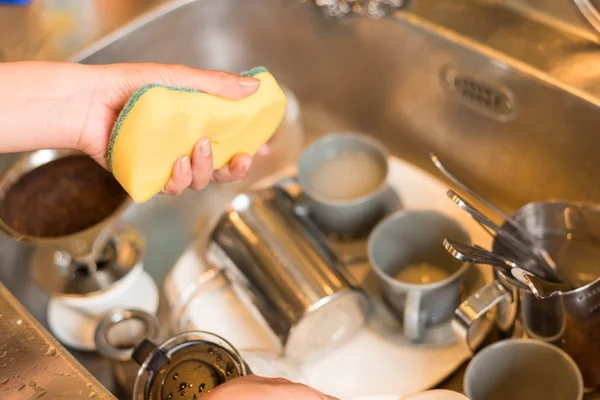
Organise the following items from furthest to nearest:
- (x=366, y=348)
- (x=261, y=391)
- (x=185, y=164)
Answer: (x=366, y=348)
(x=185, y=164)
(x=261, y=391)

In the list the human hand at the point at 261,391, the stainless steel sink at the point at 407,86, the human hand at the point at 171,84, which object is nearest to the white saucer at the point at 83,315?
the stainless steel sink at the point at 407,86

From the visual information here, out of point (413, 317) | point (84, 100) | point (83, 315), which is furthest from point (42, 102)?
point (413, 317)

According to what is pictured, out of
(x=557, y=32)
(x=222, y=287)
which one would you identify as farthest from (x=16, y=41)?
(x=557, y=32)

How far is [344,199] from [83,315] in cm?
30

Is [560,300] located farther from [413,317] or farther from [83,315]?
[83,315]

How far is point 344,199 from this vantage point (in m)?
0.67

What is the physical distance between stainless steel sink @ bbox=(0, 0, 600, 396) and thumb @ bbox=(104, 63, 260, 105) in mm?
217

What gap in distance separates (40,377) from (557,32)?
56 centimetres

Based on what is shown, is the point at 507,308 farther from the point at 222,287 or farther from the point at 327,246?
the point at 222,287

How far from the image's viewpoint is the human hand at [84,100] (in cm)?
50

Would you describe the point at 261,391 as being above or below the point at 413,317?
above

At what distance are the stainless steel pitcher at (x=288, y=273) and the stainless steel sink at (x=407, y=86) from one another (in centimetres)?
14

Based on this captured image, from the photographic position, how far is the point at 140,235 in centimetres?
71

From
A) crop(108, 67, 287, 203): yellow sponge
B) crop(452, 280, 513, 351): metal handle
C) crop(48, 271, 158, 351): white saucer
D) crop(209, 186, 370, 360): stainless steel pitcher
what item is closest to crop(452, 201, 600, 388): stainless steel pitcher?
crop(452, 280, 513, 351): metal handle
